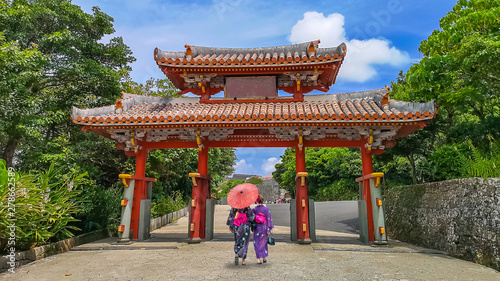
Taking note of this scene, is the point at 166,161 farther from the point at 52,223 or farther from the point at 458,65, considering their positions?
the point at 458,65

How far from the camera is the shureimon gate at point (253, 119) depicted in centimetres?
836

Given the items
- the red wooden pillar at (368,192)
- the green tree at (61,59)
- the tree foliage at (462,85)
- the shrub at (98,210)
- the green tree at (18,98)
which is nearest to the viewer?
the tree foliage at (462,85)

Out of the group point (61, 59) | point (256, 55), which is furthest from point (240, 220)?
point (61, 59)

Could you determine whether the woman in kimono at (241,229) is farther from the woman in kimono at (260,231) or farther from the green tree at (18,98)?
the green tree at (18,98)

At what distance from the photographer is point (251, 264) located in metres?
6.04

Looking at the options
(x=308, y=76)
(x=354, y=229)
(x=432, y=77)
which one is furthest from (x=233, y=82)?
(x=354, y=229)

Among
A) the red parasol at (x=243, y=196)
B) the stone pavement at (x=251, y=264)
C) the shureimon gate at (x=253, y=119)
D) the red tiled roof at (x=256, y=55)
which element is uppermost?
the red tiled roof at (x=256, y=55)

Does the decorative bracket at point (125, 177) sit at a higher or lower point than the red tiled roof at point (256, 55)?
lower

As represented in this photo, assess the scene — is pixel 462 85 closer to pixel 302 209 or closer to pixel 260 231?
pixel 302 209

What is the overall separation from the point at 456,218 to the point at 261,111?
18.0 ft

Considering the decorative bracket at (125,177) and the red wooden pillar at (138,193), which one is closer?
the decorative bracket at (125,177)

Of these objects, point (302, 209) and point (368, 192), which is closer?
point (302, 209)

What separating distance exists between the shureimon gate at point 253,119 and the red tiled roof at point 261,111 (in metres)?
0.03

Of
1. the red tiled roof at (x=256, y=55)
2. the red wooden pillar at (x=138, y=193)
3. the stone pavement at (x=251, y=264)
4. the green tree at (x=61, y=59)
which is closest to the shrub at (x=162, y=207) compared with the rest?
the green tree at (x=61, y=59)
